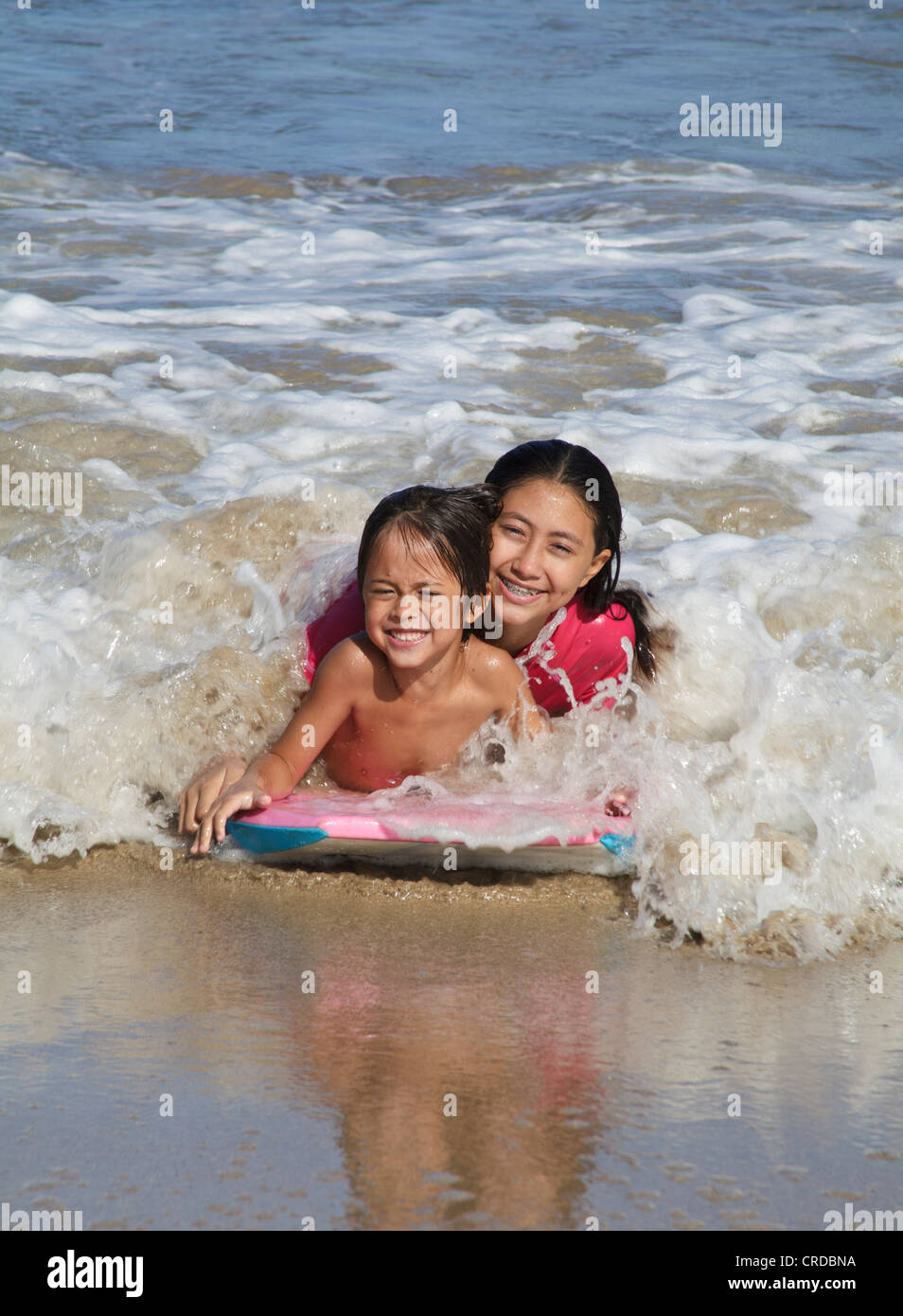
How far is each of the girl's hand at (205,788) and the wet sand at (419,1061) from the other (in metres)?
0.22

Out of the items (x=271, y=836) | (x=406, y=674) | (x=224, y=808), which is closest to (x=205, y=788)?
(x=224, y=808)

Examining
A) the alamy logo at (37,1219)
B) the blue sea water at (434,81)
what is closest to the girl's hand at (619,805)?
the alamy logo at (37,1219)

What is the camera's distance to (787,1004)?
102 inches

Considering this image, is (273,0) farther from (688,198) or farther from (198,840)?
(198,840)

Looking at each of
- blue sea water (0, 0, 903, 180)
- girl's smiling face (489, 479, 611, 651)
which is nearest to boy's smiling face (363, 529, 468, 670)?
girl's smiling face (489, 479, 611, 651)

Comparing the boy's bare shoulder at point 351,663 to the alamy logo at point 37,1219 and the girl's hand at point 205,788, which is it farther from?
the alamy logo at point 37,1219

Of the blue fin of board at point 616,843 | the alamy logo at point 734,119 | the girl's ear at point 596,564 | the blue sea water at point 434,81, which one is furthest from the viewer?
the alamy logo at point 734,119

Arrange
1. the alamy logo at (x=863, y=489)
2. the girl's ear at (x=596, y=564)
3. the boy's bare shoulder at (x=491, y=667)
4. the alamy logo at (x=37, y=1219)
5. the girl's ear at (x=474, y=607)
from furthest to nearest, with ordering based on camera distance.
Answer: the alamy logo at (x=863, y=489) < the girl's ear at (x=596, y=564) < the boy's bare shoulder at (x=491, y=667) < the girl's ear at (x=474, y=607) < the alamy logo at (x=37, y=1219)

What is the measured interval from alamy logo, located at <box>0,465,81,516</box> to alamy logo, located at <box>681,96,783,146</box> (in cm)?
946

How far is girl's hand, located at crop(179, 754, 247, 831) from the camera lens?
3.41 meters

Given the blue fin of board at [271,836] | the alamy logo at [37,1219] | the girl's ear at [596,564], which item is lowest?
the alamy logo at [37,1219]

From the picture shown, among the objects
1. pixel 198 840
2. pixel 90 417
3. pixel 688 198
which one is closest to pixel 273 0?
pixel 688 198

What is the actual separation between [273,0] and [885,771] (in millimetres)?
17710

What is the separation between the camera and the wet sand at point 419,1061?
1887 mm
